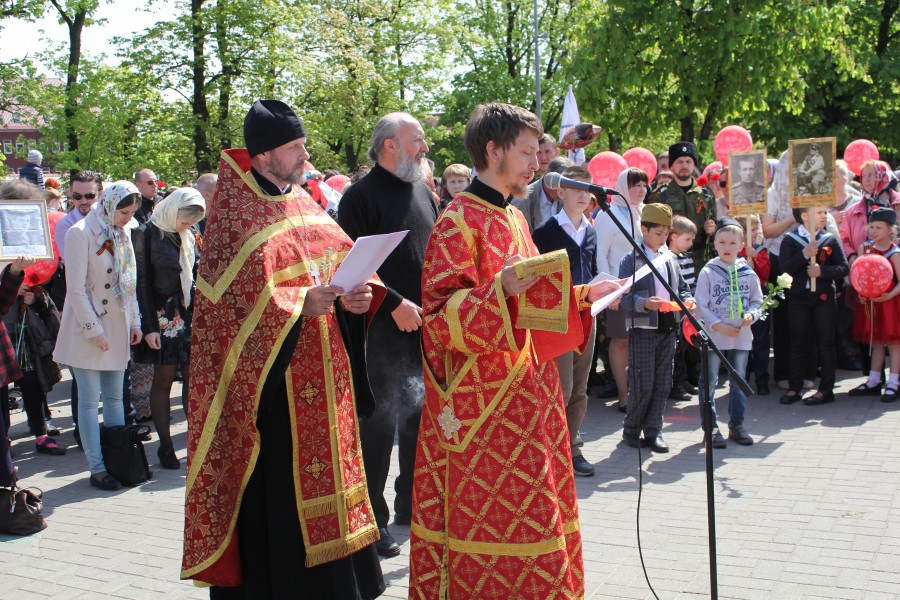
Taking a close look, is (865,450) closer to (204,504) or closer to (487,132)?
(487,132)

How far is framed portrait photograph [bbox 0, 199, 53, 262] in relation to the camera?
19.6 feet

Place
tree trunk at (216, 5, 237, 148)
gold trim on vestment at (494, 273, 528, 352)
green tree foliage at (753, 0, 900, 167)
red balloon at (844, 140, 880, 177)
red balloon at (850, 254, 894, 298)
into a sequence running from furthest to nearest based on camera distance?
tree trunk at (216, 5, 237, 148) → green tree foliage at (753, 0, 900, 167) → red balloon at (844, 140, 880, 177) → red balloon at (850, 254, 894, 298) → gold trim on vestment at (494, 273, 528, 352)

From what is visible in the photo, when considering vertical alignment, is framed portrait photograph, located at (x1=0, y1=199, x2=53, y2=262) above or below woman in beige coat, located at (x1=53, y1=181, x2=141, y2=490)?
above

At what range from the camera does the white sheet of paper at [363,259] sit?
348cm

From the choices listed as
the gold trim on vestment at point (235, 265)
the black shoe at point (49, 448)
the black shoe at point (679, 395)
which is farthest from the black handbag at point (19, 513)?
the black shoe at point (679, 395)

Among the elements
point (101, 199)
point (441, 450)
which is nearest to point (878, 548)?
point (441, 450)

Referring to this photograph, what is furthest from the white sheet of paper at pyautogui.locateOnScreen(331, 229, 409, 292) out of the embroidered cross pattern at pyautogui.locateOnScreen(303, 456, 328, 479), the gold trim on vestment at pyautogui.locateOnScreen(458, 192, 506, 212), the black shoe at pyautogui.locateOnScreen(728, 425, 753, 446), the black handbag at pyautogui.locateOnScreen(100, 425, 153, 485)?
the black shoe at pyautogui.locateOnScreen(728, 425, 753, 446)

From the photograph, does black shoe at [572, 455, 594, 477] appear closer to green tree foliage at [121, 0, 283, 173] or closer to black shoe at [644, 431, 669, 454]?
black shoe at [644, 431, 669, 454]

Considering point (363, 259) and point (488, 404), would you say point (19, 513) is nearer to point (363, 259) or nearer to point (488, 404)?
point (363, 259)

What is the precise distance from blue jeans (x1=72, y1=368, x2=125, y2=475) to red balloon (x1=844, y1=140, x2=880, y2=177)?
31.9 feet

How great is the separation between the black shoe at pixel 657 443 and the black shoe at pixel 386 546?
2813 mm

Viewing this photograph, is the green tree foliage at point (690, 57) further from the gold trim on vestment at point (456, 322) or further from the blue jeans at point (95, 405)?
the gold trim on vestment at point (456, 322)

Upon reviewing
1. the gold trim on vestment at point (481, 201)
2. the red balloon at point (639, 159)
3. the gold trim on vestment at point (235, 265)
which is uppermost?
the red balloon at point (639, 159)

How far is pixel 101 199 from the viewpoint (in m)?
6.52
